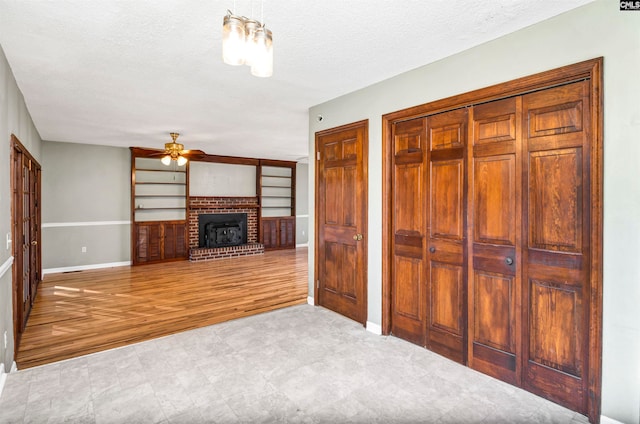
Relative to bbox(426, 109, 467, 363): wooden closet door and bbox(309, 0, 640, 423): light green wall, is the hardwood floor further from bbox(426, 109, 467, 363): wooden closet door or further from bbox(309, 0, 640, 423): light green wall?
bbox(309, 0, 640, 423): light green wall

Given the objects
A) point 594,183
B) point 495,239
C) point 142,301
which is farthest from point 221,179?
point 594,183

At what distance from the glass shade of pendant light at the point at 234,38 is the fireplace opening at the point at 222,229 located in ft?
24.4

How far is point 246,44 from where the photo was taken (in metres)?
1.44

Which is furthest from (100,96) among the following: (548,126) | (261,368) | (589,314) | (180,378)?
(589,314)

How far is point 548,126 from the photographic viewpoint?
224 centimetres

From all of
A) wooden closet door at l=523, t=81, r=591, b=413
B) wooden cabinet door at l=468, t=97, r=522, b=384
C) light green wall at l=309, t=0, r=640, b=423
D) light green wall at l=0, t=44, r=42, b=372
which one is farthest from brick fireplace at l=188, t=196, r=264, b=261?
light green wall at l=309, t=0, r=640, b=423

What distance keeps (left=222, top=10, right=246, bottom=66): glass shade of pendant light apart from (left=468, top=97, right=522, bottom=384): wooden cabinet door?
195cm

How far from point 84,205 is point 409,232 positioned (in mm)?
6761

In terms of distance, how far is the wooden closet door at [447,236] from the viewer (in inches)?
108

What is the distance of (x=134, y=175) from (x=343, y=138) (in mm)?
5528

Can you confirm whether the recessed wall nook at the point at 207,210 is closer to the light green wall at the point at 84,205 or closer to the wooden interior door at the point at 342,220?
the light green wall at the point at 84,205

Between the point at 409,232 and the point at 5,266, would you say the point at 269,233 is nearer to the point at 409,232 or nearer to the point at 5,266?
the point at 409,232

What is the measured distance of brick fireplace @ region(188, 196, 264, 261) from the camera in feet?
26.7

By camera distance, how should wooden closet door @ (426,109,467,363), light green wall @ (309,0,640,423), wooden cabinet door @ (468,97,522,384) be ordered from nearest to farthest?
light green wall @ (309,0,640,423) < wooden cabinet door @ (468,97,522,384) < wooden closet door @ (426,109,467,363)
